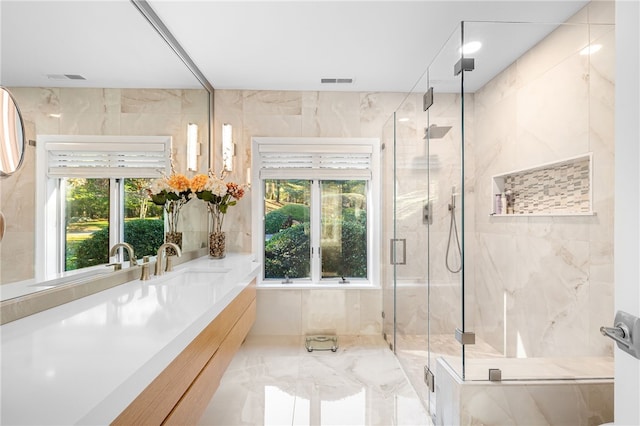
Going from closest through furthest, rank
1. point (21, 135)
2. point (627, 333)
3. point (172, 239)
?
point (627, 333), point (21, 135), point (172, 239)

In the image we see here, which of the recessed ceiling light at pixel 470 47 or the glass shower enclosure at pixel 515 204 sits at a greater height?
the recessed ceiling light at pixel 470 47

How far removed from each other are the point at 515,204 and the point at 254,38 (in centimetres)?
220

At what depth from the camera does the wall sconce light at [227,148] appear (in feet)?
10.6

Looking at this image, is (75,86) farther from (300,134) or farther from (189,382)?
(300,134)

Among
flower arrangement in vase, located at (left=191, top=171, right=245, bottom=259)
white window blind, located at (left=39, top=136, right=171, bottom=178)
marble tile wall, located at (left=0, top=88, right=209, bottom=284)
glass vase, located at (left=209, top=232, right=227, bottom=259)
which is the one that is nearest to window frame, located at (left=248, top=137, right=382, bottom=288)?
flower arrangement in vase, located at (left=191, top=171, right=245, bottom=259)

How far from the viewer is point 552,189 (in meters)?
2.07

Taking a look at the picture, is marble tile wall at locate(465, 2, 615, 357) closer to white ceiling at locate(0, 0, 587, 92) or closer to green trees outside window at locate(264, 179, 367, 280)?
white ceiling at locate(0, 0, 587, 92)

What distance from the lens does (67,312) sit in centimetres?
128

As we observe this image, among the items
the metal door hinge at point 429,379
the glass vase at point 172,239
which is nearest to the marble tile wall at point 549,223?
the metal door hinge at point 429,379

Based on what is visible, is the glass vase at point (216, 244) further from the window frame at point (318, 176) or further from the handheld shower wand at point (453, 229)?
the handheld shower wand at point (453, 229)

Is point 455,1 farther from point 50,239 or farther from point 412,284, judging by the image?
point 50,239

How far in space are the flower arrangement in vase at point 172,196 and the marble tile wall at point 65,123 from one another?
0.20m

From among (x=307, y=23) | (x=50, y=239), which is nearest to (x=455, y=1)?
(x=307, y=23)

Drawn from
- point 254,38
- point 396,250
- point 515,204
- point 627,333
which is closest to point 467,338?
point 627,333
